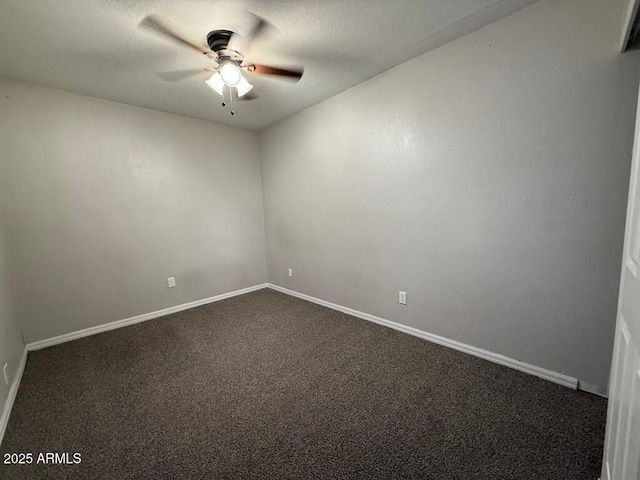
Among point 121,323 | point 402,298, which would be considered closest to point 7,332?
point 121,323

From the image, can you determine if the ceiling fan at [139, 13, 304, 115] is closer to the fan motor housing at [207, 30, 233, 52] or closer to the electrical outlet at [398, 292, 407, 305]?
the fan motor housing at [207, 30, 233, 52]

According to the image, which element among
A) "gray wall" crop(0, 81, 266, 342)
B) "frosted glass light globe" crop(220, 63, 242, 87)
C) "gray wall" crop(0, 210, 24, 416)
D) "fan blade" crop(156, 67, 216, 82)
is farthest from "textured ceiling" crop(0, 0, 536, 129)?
"gray wall" crop(0, 210, 24, 416)

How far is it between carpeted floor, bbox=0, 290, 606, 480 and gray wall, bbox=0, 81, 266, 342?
629mm

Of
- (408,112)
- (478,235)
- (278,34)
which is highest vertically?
(278,34)

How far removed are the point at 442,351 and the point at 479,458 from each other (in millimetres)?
984

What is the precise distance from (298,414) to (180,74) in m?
2.83

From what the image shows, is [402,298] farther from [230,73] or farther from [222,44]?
[222,44]

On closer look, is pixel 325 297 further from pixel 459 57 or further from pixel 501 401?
pixel 459 57

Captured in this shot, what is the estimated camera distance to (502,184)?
73.6 inches

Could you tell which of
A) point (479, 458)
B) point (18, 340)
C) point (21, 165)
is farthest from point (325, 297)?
point (21, 165)

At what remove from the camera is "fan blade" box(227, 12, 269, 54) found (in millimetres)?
1714

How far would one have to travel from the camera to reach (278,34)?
1.84 m

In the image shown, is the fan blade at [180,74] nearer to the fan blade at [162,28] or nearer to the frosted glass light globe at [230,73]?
the fan blade at [162,28]

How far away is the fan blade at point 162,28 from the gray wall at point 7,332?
84.3 inches
